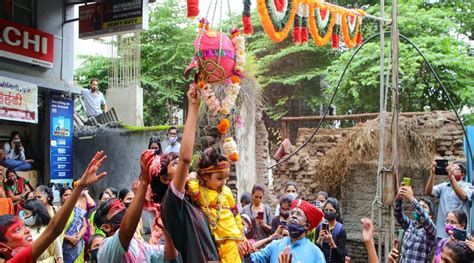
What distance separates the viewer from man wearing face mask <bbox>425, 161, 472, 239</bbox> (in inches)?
266

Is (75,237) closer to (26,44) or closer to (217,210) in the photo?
(217,210)

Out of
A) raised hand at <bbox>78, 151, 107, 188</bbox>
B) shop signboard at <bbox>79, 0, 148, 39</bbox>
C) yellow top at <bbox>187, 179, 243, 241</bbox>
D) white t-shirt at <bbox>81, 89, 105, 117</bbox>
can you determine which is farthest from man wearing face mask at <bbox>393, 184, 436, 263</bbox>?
white t-shirt at <bbox>81, 89, 105, 117</bbox>

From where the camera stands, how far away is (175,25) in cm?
2144

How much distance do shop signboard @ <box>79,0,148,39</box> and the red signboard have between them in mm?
800

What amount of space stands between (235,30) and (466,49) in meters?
12.2

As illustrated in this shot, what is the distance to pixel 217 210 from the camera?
360cm

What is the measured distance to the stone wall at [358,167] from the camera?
9.88 m

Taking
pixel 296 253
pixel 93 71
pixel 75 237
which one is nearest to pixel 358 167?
pixel 75 237

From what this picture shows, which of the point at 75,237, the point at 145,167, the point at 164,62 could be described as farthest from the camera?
the point at 164,62

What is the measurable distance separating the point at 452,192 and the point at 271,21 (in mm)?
3315

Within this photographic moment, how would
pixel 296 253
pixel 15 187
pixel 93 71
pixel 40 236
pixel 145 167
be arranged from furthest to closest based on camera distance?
pixel 93 71 → pixel 15 187 → pixel 296 253 → pixel 145 167 → pixel 40 236

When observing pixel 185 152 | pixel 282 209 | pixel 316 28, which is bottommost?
pixel 282 209

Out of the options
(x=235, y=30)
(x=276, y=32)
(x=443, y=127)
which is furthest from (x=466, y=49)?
(x=235, y=30)

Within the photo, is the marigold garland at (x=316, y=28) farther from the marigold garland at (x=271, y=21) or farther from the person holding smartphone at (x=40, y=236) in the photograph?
the person holding smartphone at (x=40, y=236)
